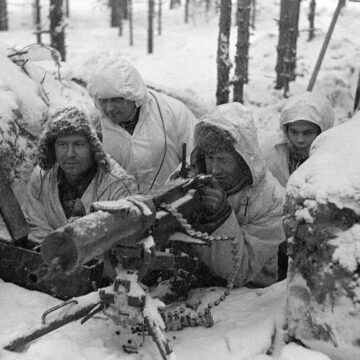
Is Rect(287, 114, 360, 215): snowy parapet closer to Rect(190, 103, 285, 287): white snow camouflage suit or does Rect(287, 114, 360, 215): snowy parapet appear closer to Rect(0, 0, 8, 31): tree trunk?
Rect(190, 103, 285, 287): white snow camouflage suit

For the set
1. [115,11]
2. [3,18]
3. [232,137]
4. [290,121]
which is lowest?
[3,18]

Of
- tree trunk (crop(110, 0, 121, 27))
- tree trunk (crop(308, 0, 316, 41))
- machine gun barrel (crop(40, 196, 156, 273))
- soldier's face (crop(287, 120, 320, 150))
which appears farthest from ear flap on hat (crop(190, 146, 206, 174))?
tree trunk (crop(110, 0, 121, 27))

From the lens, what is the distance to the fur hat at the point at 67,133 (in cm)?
342

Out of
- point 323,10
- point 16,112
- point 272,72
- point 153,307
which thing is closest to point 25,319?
point 153,307

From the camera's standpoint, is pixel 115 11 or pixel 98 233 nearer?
pixel 98 233

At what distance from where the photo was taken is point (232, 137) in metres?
3.18

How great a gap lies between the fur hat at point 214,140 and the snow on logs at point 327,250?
0.86 meters

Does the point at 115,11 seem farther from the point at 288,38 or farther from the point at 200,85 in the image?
the point at 288,38

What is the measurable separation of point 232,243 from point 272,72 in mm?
17426

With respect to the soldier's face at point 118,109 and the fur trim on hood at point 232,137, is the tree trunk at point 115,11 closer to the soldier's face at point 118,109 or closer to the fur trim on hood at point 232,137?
the soldier's face at point 118,109

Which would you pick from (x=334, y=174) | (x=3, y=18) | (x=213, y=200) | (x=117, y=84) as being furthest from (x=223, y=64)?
(x=3, y=18)

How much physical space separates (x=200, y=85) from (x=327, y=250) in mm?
16043

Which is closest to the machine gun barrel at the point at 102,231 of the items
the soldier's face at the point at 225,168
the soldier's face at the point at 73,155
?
the soldier's face at the point at 225,168

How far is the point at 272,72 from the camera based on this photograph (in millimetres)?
19375
